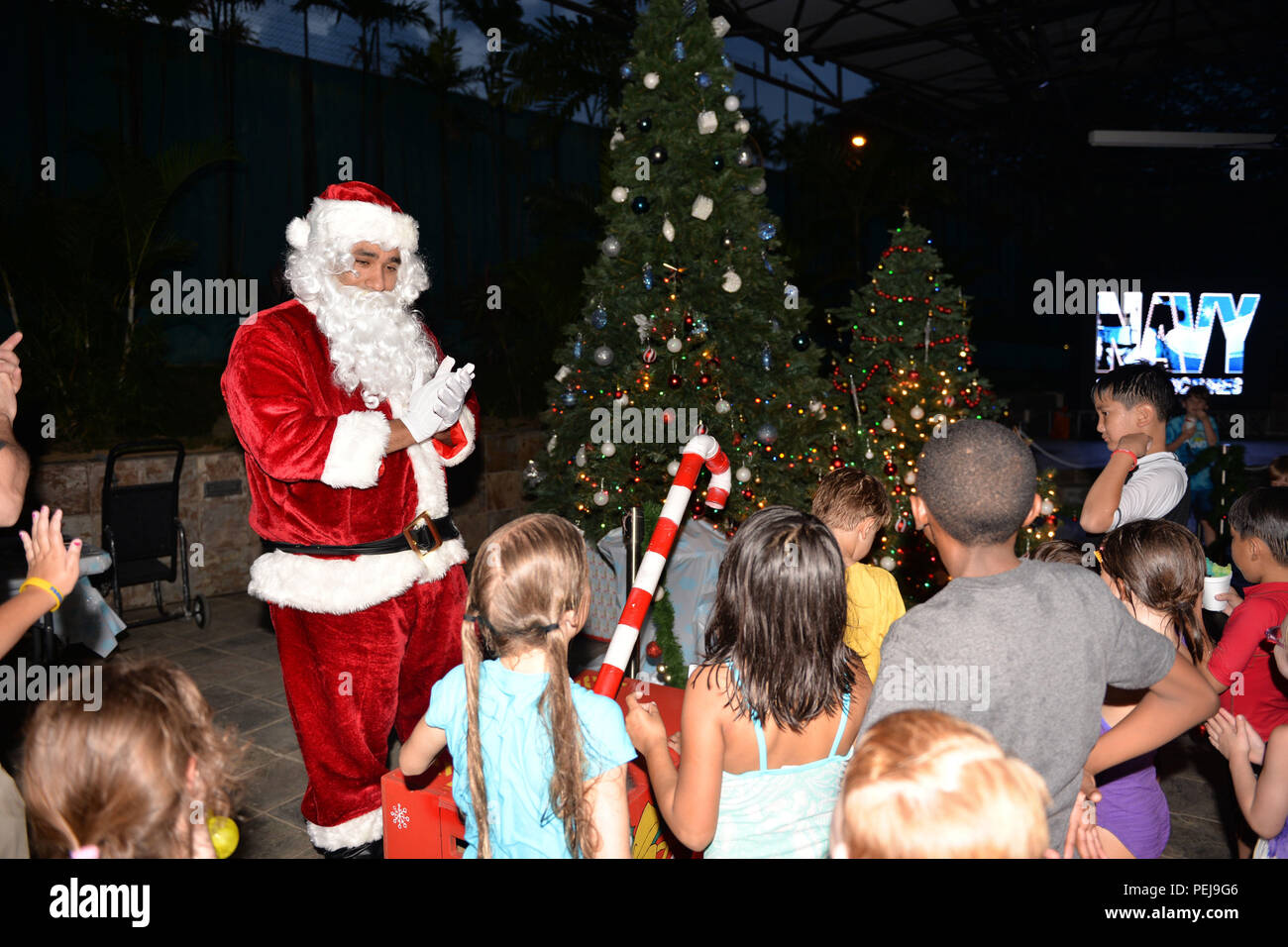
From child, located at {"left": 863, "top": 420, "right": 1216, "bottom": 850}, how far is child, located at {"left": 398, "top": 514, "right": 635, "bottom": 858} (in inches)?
22.1

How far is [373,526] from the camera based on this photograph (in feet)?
9.36

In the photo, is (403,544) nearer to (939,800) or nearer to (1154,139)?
(939,800)

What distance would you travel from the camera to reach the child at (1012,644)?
58.7 inches

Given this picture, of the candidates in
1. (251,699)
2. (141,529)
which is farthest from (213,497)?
(251,699)

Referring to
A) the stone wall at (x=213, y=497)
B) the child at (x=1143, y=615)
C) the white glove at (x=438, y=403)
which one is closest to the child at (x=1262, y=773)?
the child at (x=1143, y=615)

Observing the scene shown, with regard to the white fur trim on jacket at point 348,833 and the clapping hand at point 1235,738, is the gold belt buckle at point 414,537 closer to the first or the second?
the white fur trim on jacket at point 348,833

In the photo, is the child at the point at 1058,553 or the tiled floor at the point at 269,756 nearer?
the child at the point at 1058,553

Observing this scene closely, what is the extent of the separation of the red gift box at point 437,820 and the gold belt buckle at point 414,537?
74 centimetres

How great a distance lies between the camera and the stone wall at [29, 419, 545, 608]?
604 centimetres

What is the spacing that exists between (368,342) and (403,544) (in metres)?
0.69

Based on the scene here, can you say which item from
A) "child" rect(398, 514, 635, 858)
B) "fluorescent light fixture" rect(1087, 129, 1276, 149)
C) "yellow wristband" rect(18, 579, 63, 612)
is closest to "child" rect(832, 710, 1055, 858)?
"child" rect(398, 514, 635, 858)

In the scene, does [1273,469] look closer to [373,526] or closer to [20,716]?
[373,526]

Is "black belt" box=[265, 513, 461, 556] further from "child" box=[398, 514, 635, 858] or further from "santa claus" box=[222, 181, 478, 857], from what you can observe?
"child" box=[398, 514, 635, 858]

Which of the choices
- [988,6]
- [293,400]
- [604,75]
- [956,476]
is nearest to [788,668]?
[956,476]
